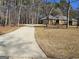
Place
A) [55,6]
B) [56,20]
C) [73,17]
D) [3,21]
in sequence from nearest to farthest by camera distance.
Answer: [3,21] < [55,6] < [56,20] < [73,17]

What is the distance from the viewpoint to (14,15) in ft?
210

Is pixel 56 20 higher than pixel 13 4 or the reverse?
the reverse

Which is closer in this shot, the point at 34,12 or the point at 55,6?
the point at 55,6

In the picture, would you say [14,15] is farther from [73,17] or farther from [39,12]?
[73,17]

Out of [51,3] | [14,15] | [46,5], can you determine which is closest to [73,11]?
[46,5]

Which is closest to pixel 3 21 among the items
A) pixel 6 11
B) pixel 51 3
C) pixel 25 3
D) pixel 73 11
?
pixel 6 11

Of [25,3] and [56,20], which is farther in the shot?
[56,20]

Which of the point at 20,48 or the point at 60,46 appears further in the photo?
the point at 60,46

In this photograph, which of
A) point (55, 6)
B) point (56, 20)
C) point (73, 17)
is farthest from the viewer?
point (73, 17)

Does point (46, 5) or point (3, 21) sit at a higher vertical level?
point (46, 5)

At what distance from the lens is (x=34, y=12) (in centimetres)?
6938

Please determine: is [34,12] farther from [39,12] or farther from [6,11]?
[6,11]

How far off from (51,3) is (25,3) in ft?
27.6

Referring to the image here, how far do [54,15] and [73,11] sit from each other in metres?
6.34
